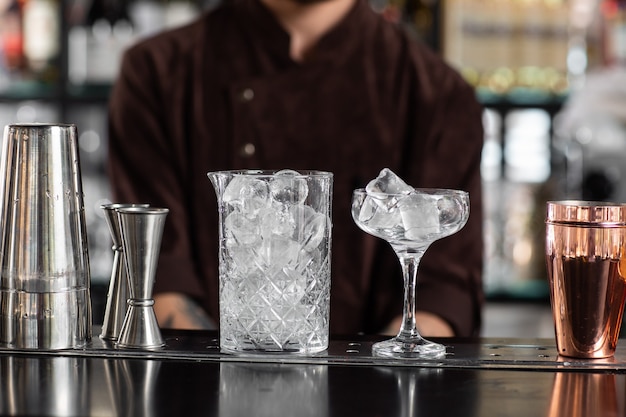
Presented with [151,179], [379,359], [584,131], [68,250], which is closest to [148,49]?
[151,179]

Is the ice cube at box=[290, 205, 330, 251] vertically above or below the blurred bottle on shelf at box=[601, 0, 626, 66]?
below

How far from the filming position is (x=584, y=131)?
2.75 metres

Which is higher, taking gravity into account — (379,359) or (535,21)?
(535,21)

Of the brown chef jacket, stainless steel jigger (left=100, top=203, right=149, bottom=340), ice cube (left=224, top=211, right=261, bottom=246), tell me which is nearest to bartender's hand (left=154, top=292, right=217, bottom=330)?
the brown chef jacket

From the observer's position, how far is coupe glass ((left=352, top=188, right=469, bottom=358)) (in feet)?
3.04

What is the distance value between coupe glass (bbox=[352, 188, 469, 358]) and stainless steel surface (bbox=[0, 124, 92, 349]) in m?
0.27

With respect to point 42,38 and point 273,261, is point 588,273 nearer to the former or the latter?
point 273,261

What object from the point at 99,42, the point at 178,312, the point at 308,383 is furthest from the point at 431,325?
the point at 99,42

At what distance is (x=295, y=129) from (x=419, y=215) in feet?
2.73

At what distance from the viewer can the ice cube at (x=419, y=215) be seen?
3.04 ft

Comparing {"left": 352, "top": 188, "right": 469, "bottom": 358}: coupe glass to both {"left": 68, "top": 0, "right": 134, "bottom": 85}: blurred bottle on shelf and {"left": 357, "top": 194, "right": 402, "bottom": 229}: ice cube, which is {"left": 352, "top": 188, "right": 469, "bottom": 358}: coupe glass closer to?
{"left": 357, "top": 194, "right": 402, "bottom": 229}: ice cube

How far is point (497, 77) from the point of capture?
125 inches

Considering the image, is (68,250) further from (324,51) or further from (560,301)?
(324,51)

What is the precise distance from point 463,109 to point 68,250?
975 millimetres
